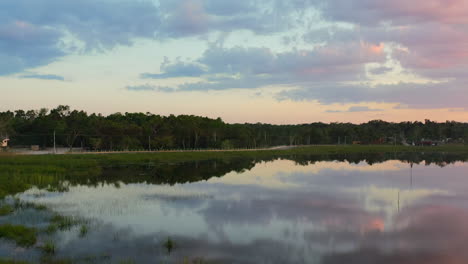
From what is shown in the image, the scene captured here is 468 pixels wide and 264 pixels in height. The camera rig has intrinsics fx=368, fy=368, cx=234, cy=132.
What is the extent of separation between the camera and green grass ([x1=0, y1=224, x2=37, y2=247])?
Answer: 15.5 m

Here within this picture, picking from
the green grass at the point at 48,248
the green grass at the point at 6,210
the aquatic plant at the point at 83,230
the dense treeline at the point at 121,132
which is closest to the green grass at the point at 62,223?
the aquatic plant at the point at 83,230

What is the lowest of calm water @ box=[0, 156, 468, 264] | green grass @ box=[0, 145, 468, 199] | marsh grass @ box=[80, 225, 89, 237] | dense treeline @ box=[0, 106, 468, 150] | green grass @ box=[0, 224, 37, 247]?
calm water @ box=[0, 156, 468, 264]

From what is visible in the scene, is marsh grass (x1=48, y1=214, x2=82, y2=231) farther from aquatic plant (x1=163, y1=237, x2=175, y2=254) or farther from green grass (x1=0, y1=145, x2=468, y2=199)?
green grass (x1=0, y1=145, x2=468, y2=199)

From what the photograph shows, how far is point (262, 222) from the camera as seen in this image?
829 inches

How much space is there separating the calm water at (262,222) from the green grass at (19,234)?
0.82 meters

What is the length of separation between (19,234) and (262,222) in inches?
478

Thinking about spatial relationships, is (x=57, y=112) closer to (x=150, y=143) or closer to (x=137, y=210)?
(x=150, y=143)

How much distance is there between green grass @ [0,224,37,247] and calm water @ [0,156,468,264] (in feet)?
2.68

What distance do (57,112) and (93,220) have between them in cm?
9213

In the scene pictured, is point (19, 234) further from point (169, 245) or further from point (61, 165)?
point (61, 165)

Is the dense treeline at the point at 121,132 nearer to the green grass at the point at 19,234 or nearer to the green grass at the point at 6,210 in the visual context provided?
the green grass at the point at 6,210

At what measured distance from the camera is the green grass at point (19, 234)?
1552 centimetres

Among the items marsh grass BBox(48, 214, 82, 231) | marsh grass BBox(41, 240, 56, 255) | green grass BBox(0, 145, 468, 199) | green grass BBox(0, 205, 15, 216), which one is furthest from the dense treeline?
marsh grass BBox(41, 240, 56, 255)

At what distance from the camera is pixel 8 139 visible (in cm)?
8281
